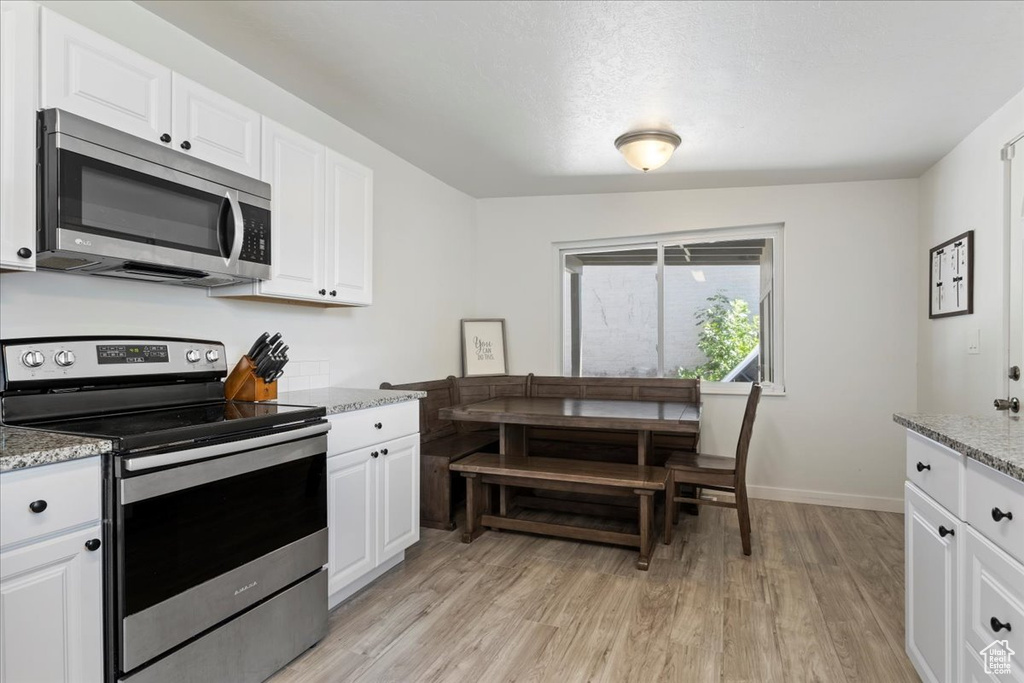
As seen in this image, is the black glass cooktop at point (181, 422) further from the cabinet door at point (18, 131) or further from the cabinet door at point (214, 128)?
the cabinet door at point (214, 128)

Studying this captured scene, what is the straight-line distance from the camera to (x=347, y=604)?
7.99 feet

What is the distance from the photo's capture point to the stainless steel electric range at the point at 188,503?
146 cm

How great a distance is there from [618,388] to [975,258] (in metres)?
2.27

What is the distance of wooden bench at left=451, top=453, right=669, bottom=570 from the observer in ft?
9.55

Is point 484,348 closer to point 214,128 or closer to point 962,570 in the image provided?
point 214,128

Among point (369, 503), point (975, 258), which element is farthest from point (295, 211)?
point (975, 258)

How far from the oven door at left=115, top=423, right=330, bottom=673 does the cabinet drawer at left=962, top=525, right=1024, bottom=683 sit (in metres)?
2.04

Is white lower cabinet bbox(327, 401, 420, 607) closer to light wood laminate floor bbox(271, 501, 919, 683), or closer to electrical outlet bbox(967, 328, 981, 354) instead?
light wood laminate floor bbox(271, 501, 919, 683)

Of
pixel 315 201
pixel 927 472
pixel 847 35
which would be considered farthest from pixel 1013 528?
pixel 315 201

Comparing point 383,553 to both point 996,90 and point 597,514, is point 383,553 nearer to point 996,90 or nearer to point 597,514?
point 597,514

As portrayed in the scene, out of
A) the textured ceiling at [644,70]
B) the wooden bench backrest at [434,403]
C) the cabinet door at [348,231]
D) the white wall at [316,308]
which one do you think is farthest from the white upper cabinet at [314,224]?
the wooden bench backrest at [434,403]

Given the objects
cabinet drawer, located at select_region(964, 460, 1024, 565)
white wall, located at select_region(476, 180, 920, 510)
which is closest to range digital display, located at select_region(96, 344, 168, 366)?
cabinet drawer, located at select_region(964, 460, 1024, 565)

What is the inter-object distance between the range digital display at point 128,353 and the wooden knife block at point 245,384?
0.93 ft

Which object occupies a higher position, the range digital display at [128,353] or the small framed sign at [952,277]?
the small framed sign at [952,277]
